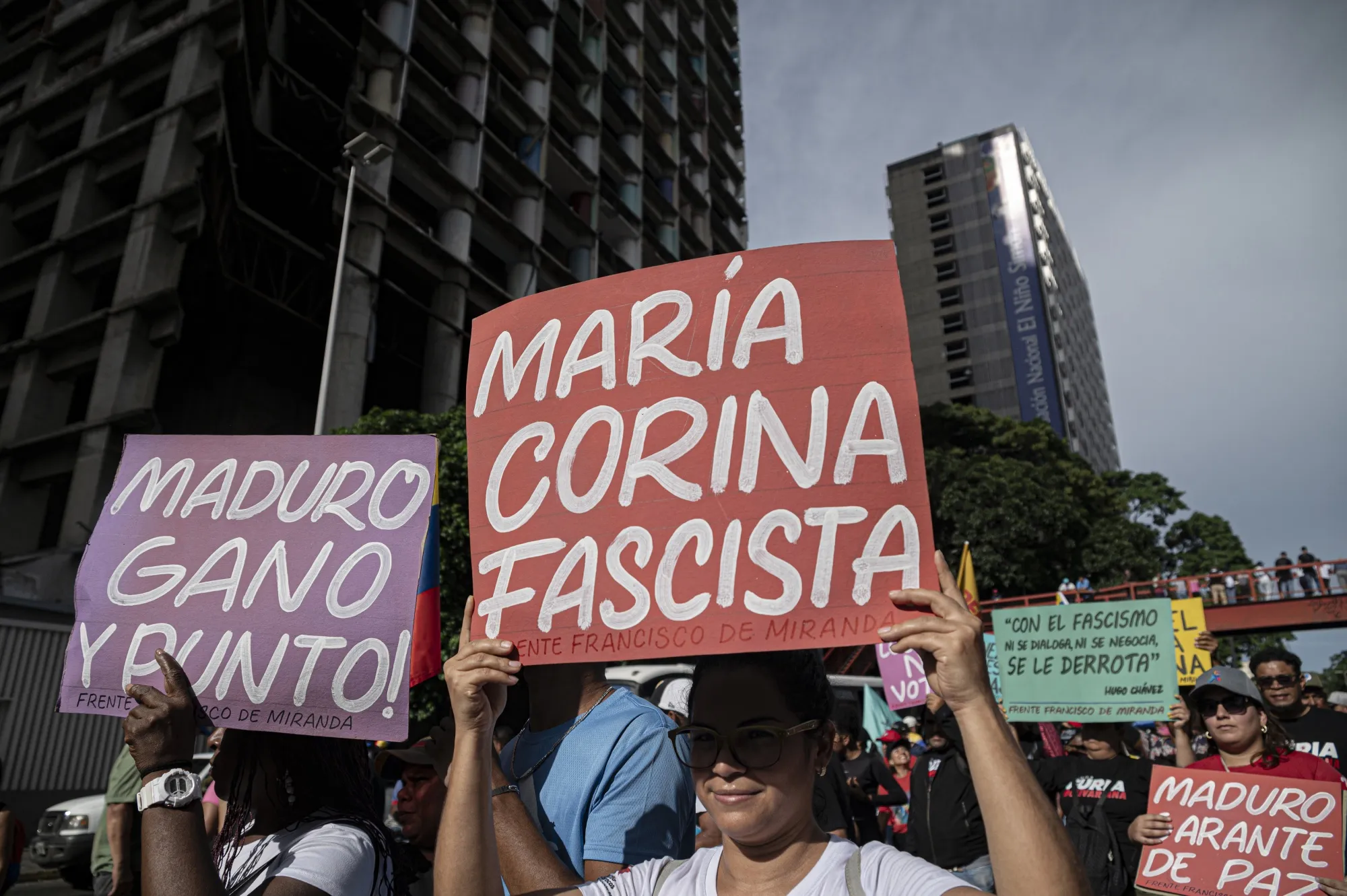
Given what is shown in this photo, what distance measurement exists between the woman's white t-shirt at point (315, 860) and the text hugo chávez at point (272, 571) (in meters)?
0.30

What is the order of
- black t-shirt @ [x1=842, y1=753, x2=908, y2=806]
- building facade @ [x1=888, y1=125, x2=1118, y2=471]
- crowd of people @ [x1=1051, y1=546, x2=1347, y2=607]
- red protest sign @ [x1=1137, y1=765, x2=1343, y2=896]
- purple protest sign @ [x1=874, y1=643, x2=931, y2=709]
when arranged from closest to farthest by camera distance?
red protest sign @ [x1=1137, y1=765, x2=1343, y2=896] → black t-shirt @ [x1=842, y1=753, x2=908, y2=806] → purple protest sign @ [x1=874, y1=643, x2=931, y2=709] → crowd of people @ [x1=1051, y1=546, x2=1347, y2=607] → building facade @ [x1=888, y1=125, x2=1118, y2=471]

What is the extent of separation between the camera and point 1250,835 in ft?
11.0

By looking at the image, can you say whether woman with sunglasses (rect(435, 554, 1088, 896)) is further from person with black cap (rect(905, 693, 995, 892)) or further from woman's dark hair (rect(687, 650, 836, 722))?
person with black cap (rect(905, 693, 995, 892))

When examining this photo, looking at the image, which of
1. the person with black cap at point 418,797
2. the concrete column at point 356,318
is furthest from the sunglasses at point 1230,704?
the concrete column at point 356,318

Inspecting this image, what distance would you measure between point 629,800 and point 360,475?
117 centimetres

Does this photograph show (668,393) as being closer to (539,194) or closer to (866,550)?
(866,550)

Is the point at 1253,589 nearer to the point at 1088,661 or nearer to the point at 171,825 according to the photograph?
the point at 1088,661

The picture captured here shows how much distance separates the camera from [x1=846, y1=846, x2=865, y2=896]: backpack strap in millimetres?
1406

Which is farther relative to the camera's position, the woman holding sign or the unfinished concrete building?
the unfinished concrete building

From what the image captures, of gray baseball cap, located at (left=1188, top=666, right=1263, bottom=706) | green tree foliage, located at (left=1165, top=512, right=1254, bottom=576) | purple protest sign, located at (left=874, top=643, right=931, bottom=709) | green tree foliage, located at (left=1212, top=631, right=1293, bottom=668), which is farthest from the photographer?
green tree foliage, located at (left=1165, top=512, right=1254, bottom=576)

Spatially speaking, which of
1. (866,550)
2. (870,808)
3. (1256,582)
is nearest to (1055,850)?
(866,550)

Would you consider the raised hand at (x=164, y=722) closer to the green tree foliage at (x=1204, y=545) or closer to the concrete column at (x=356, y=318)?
the concrete column at (x=356, y=318)

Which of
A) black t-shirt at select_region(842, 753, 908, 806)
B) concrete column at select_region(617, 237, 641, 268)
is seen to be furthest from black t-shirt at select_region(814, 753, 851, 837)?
concrete column at select_region(617, 237, 641, 268)

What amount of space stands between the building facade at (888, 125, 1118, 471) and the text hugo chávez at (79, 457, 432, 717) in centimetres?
5806
